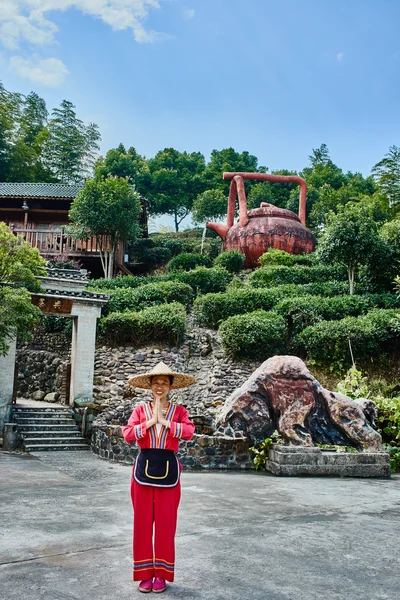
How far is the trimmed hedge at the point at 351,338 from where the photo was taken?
574 inches

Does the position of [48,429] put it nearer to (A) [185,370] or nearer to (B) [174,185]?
(A) [185,370]

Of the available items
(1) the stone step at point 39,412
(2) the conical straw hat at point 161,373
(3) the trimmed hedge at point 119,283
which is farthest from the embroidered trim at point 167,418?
(3) the trimmed hedge at point 119,283

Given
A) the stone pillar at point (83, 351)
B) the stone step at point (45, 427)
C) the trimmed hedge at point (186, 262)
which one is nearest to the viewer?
the stone step at point (45, 427)

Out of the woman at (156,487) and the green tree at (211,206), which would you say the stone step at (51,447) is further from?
the green tree at (211,206)

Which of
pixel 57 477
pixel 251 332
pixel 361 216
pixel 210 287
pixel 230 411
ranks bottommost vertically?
pixel 57 477

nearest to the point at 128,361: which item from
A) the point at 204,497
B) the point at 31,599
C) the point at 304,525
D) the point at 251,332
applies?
the point at 251,332

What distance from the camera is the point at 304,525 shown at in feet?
15.4

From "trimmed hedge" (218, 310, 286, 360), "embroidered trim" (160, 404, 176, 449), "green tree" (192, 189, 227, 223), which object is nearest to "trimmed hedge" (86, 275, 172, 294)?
"trimmed hedge" (218, 310, 286, 360)

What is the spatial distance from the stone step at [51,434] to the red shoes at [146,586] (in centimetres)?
902

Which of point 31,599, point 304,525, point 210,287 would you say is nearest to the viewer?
point 31,599

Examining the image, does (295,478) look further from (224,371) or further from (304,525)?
(224,371)

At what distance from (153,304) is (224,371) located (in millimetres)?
3844

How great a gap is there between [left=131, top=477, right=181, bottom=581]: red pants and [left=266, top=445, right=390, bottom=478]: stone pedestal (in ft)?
16.3

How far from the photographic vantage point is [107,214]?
20531 mm
